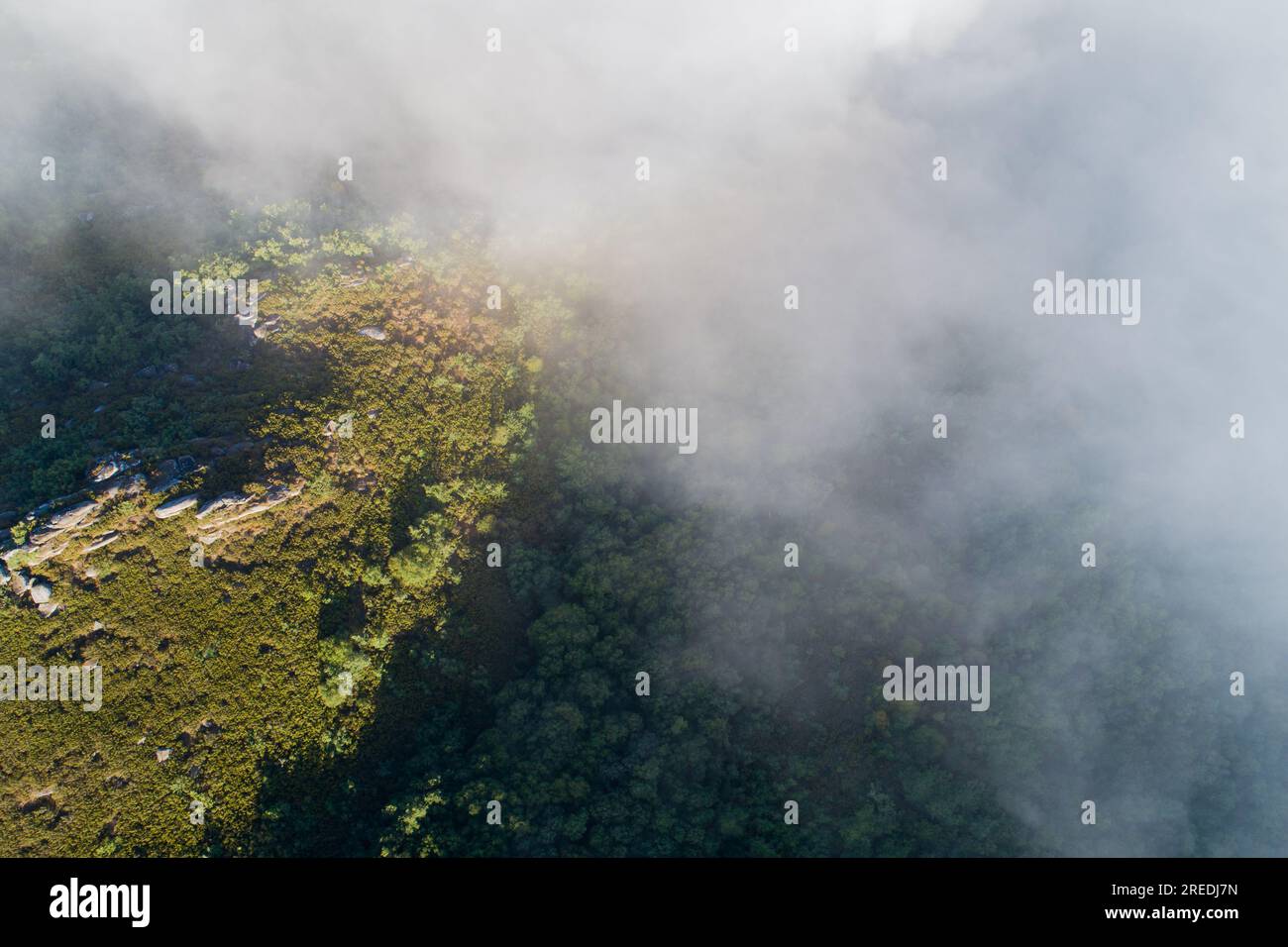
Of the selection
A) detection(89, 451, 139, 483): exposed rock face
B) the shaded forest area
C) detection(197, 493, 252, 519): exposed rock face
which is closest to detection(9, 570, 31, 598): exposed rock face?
the shaded forest area

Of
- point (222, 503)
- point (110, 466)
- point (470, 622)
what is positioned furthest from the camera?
point (470, 622)

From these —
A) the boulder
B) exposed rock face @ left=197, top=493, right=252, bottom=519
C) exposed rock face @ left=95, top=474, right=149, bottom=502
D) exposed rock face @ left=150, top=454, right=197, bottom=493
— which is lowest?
the boulder

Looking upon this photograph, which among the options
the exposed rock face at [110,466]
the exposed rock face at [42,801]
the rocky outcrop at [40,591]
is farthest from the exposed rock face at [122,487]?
the exposed rock face at [42,801]

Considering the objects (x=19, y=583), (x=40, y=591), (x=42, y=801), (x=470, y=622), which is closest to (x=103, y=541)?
(x=40, y=591)

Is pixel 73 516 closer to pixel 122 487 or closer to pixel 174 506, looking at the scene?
pixel 122 487

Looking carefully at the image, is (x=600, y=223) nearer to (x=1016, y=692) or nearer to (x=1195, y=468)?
(x=1016, y=692)

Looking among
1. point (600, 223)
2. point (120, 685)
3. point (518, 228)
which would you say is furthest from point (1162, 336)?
point (120, 685)

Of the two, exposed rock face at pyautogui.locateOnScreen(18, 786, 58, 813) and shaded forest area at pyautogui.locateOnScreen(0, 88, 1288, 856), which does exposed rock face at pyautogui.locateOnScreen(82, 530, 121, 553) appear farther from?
exposed rock face at pyautogui.locateOnScreen(18, 786, 58, 813)

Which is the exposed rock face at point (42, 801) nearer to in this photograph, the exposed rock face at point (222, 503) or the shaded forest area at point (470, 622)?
the shaded forest area at point (470, 622)
